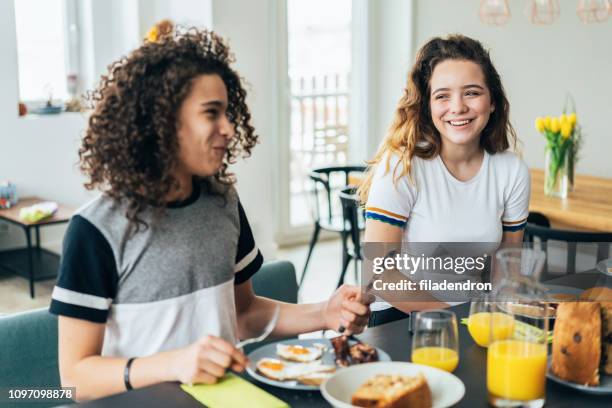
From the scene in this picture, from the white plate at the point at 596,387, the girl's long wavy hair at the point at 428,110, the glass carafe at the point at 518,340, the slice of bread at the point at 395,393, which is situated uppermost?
the girl's long wavy hair at the point at 428,110

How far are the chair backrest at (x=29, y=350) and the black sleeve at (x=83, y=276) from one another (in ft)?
1.00

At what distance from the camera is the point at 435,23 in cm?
565

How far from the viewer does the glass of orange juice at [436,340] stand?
1402 mm

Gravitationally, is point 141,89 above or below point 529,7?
below

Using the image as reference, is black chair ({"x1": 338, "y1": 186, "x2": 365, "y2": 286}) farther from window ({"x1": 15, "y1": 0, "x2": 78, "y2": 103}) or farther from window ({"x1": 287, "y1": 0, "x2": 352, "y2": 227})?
window ({"x1": 15, "y1": 0, "x2": 78, "y2": 103})

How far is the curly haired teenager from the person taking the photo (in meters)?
1.43

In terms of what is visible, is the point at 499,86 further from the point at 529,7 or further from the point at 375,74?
the point at 375,74

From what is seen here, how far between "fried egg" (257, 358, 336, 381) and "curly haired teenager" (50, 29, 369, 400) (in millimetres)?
77

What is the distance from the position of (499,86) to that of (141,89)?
111 centimetres

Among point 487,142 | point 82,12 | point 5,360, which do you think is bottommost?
point 5,360

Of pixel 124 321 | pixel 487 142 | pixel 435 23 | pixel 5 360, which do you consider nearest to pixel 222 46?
pixel 124 321

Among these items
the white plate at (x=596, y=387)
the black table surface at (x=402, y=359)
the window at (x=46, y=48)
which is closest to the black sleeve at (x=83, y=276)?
the black table surface at (x=402, y=359)

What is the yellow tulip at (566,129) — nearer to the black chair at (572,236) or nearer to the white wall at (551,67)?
the black chair at (572,236)

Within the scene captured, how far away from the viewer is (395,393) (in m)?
1.28
